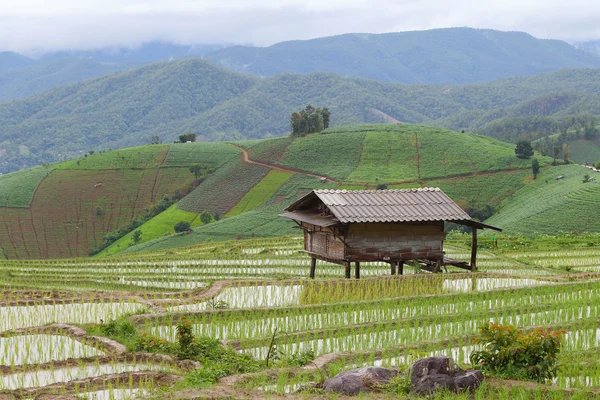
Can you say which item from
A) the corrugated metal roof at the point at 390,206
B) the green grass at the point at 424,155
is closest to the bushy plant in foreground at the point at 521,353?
the corrugated metal roof at the point at 390,206

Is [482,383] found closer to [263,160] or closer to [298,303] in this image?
[298,303]

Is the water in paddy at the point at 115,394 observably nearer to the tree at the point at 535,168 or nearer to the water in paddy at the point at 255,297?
the water in paddy at the point at 255,297

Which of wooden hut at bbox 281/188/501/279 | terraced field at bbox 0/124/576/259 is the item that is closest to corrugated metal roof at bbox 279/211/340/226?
wooden hut at bbox 281/188/501/279

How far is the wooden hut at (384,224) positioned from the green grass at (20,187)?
78.7m

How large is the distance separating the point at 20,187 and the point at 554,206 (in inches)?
2696

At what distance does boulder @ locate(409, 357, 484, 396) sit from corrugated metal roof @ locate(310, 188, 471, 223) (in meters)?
10.4

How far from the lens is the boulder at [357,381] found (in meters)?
10.2

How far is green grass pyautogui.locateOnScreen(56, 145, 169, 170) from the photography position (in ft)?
345

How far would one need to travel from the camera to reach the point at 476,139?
338 feet

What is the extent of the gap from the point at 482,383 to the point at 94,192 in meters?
90.8

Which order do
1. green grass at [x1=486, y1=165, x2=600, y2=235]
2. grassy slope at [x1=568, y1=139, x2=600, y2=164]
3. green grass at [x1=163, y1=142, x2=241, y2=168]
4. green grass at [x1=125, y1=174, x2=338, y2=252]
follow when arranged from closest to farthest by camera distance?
1. green grass at [x1=486, y1=165, x2=600, y2=235]
2. green grass at [x1=125, y1=174, x2=338, y2=252]
3. green grass at [x1=163, y1=142, x2=241, y2=168]
4. grassy slope at [x1=568, y1=139, x2=600, y2=164]

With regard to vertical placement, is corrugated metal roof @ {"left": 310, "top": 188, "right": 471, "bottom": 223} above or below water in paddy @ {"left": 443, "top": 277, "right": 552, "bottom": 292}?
above

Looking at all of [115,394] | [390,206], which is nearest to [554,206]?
[390,206]

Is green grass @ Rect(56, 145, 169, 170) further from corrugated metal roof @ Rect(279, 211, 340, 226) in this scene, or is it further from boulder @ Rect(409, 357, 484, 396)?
boulder @ Rect(409, 357, 484, 396)
